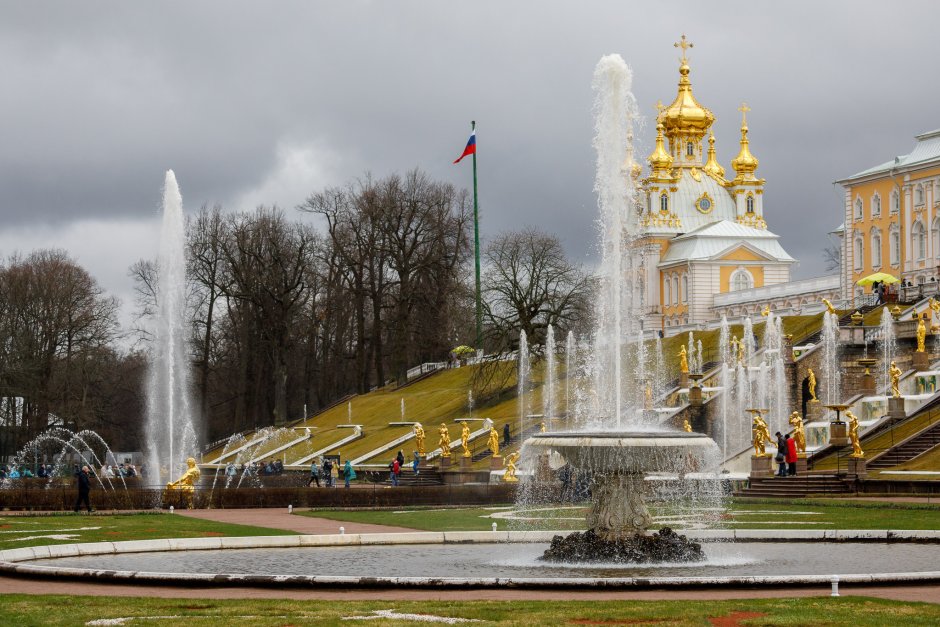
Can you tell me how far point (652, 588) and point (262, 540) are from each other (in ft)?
28.6

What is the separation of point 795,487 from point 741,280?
69.3 m

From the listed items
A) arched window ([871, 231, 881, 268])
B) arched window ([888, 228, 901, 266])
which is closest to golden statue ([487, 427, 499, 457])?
arched window ([888, 228, 901, 266])

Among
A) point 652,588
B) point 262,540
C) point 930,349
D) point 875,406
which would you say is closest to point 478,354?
point 930,349

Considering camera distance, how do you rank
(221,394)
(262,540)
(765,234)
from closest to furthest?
(262,540) < (221,394) < (765,234)

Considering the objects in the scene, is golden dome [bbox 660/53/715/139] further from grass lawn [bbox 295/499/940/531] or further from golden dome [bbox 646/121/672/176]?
grass lawn [bbox 295/499/940/531]

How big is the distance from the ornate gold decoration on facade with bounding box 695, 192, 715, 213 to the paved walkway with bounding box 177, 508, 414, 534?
82.2 meters

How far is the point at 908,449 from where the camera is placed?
4156 centimetres

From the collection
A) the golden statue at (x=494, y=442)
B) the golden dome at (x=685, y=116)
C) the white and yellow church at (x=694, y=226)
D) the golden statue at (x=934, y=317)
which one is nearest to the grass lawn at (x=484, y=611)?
the golden statue at (x=494, y=442)

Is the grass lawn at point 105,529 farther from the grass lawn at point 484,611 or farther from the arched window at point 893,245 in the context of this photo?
the arched window at point 893,245

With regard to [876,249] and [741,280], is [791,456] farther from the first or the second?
[741,280]

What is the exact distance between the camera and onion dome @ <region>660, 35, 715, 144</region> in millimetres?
117000

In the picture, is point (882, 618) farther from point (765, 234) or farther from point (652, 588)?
point (765, 234)

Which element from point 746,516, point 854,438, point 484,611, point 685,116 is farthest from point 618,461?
point 685,116

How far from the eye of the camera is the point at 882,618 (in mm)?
14102
